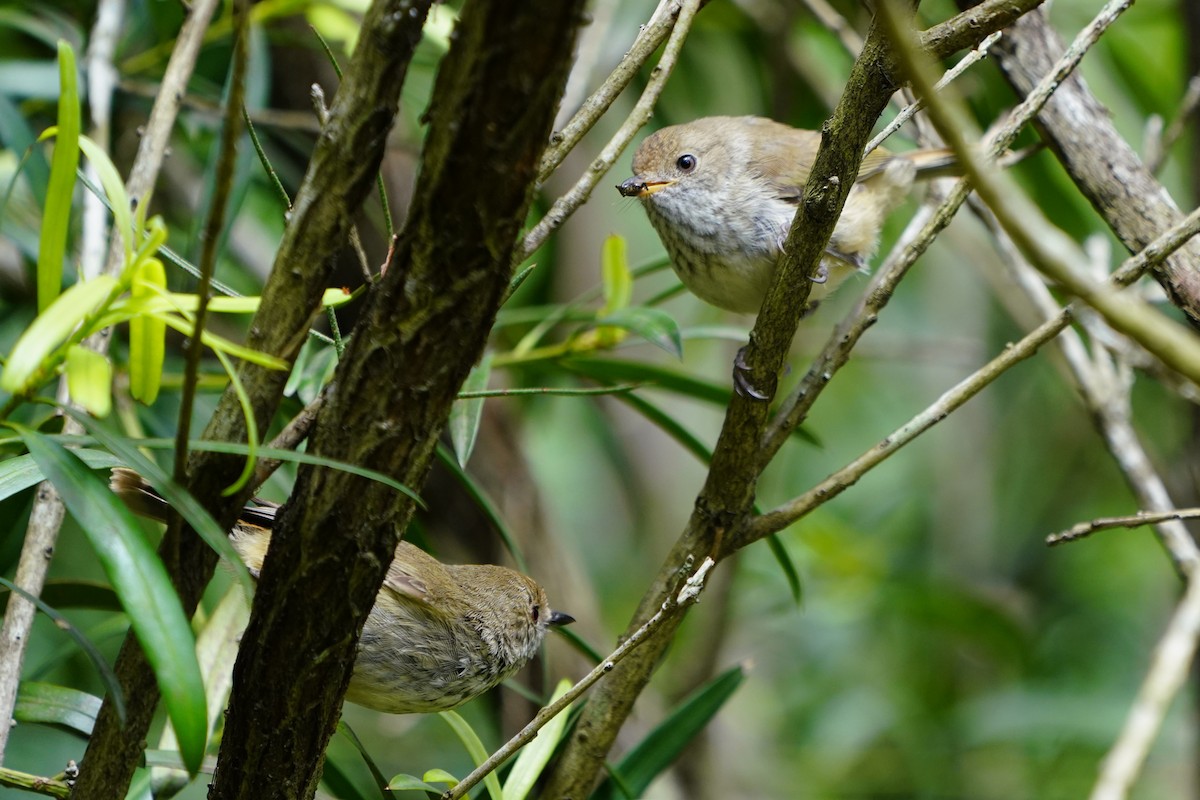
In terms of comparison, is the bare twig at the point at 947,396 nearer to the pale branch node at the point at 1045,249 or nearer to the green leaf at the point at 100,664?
the pale branch node at the point at 1045,249

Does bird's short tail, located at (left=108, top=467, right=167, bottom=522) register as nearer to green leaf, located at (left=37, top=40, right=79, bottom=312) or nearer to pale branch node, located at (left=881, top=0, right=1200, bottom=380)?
green leaf, located at (left=37, top=40, right=79, bottom=312)

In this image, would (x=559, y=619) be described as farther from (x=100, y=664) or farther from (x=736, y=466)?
(x=100, y=664)

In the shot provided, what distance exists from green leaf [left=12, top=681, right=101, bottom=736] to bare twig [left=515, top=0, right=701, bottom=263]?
1007 millimetres

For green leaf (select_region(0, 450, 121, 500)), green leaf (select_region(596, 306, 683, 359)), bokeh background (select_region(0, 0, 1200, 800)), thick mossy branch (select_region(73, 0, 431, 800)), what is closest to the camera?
thick mossy branch (select_region(73, 0, 431, 800))

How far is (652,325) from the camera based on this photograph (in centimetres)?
239

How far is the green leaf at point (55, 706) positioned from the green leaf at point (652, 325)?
A: 1.20 meters

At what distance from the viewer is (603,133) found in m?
5.00

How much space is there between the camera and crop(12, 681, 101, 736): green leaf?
5.71ft

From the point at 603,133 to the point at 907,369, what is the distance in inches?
102

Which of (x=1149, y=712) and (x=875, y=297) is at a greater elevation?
(x=875, y=297)

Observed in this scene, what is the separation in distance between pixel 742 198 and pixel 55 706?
197cm

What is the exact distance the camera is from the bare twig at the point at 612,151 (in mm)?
1585

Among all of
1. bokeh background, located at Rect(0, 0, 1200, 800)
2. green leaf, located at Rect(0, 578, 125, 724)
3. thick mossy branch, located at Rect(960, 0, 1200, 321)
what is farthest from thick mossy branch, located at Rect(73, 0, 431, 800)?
thick mossy branch, located at Rect(960, 0, 1200, 321)

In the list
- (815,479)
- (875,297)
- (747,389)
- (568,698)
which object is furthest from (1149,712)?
(815,479)
